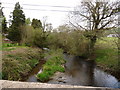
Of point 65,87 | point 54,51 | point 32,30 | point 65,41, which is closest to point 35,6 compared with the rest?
point 65,87

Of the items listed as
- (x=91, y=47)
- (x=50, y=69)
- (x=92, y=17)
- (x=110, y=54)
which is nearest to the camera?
(x=110, y=54)

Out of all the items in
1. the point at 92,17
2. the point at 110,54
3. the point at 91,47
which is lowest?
the point at 91,47

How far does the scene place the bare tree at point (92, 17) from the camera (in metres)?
4.26

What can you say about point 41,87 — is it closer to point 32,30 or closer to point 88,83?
point 88,83

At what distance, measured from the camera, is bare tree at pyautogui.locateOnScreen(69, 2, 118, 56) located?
426 centimetres

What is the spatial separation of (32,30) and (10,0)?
190 inches

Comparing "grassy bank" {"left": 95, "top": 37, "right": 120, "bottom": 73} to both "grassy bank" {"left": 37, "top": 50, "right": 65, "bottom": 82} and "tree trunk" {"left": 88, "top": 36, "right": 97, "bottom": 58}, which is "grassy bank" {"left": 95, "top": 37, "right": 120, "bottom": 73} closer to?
"tree trunk" {"left": 88, "top": 36, "right": 97, "bottom": 58}

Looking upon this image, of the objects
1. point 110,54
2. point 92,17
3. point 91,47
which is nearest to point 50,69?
point 110,54

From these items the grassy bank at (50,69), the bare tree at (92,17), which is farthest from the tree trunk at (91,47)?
the grassy bank at (50,69)

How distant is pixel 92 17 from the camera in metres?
4.97

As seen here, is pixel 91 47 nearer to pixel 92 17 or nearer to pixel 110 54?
pixel 92 17

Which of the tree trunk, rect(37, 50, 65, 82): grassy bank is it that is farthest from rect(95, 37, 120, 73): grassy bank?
rect(37, 50, 65, 82): grassy bank

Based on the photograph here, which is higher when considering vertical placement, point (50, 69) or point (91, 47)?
point (91, 47)

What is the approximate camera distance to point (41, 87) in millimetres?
1040
